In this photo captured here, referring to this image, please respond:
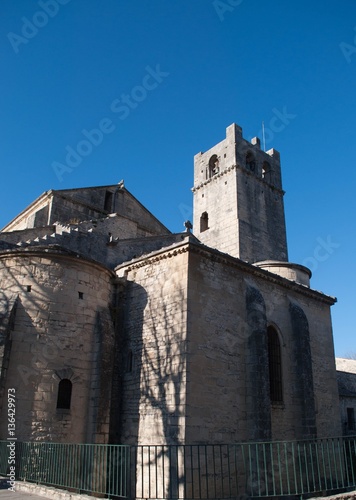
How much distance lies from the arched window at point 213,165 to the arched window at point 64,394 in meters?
16.5

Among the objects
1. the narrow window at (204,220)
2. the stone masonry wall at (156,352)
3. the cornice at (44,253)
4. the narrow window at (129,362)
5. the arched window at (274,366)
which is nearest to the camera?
the stone masonry wall at (156,352)

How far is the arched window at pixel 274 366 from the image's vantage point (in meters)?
14.0

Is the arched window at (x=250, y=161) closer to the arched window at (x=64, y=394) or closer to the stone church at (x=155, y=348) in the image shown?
the stone church at (x=155, y=348)

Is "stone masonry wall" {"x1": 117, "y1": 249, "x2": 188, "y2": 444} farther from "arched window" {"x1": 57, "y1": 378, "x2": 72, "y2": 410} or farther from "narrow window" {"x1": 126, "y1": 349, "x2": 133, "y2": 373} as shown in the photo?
"arched window" {"x1": 57, "y1": 378, "x2": 72, "y2": 410}

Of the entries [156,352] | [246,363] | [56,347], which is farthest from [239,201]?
[56,347]

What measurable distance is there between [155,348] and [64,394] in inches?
115

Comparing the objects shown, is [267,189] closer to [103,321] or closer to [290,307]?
[290,307]

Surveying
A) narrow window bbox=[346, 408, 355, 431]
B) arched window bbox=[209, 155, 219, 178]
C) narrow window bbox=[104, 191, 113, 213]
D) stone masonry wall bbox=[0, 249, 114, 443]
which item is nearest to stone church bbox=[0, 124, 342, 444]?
stone masonry wall bbox=[0, 249, 114, 443]

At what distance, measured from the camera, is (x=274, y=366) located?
14383 mm

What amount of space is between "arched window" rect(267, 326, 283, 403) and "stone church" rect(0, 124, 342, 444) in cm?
4

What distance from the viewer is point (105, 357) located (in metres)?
12.6

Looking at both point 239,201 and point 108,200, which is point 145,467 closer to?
point 108,200

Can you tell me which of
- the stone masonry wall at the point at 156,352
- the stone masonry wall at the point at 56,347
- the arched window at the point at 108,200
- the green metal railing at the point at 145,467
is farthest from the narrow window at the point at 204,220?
the green metal railing at the point at 145,467

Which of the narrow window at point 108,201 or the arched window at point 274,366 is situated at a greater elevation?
the narrow window at point 108,201
